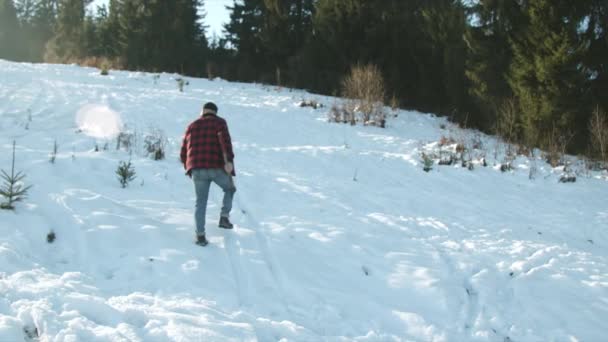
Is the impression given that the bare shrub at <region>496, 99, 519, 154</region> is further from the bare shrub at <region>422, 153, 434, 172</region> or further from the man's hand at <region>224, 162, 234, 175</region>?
the man's hand at <region>224, 162, 234, 175</region>

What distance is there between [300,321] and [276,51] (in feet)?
71.6

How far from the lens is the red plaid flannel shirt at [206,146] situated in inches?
204

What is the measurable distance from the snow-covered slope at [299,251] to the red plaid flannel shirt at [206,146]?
973 millimetres

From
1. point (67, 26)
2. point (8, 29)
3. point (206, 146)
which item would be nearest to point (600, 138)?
point (206, 146)

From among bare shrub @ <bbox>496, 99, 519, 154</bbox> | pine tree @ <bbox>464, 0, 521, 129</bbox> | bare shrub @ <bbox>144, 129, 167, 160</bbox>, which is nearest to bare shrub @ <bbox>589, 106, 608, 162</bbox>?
bare shrub @ <bbox>496, 99, 519, 154</bbox>

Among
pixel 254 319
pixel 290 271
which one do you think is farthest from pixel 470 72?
pixel 254 319

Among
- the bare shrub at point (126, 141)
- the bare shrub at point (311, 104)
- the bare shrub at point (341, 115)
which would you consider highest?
the bare shrub at point (311, 104)

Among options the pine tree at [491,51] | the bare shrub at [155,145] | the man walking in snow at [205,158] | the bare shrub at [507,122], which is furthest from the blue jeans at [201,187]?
the pine tree at [491,51]

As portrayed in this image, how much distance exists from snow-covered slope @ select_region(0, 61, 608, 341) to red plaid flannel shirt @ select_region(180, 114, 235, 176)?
38.3 inches

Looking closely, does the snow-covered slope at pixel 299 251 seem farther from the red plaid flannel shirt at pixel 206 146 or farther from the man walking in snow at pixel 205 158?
the red plaid flannel shirt at pixel 206 146

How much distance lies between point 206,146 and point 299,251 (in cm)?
171

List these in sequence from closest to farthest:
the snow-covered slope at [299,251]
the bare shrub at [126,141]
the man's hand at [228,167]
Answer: the snow-covered slope at [299,251], the man's hand at [228,167], the bare shrub at [126,141]

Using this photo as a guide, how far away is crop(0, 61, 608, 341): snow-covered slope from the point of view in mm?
3789

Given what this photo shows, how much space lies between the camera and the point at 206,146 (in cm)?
520
